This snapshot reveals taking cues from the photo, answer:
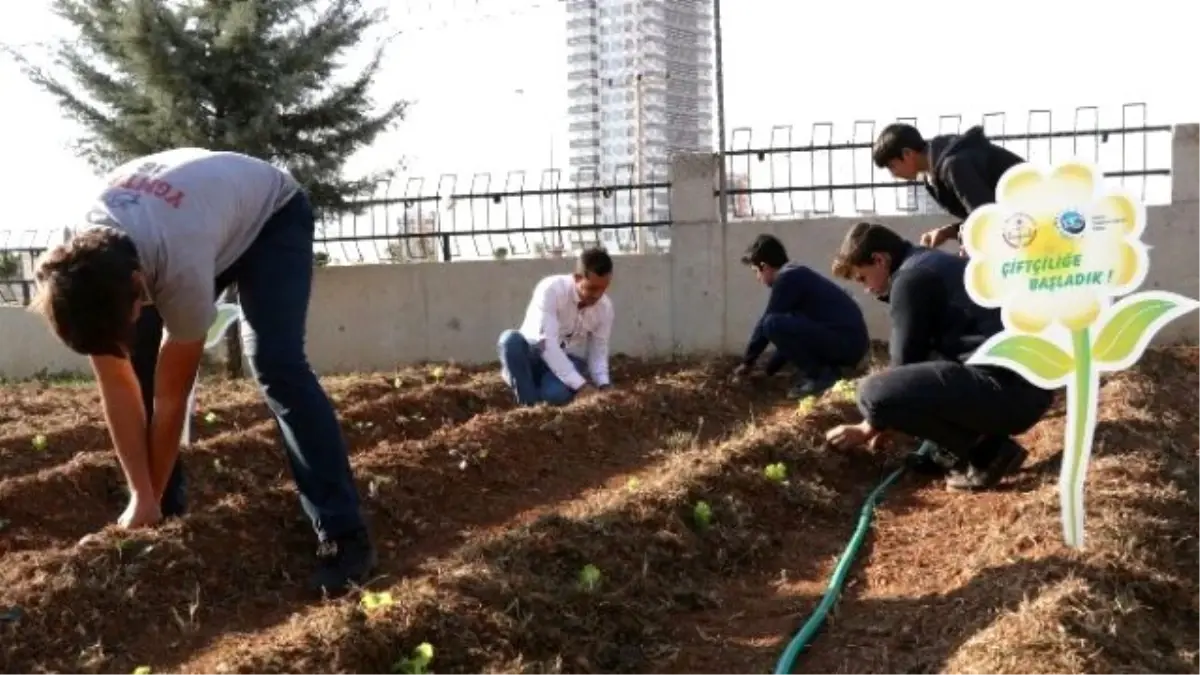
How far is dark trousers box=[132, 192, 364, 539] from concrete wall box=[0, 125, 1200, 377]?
672cm

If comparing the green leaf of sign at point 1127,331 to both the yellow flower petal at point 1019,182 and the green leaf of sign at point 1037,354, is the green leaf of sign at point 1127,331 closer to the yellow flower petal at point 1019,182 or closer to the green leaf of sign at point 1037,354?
the green leaf of sign at point 1037,354

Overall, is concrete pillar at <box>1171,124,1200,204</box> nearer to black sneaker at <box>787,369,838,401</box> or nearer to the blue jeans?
black sneaker at <box>787,369,838,401</box>

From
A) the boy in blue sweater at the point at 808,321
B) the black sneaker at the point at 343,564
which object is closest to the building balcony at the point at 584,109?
the boy in blue sweater at the point at 808,321

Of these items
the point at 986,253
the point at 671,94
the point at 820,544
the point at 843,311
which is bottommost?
the point at 820,544

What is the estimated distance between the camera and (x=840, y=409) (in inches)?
241

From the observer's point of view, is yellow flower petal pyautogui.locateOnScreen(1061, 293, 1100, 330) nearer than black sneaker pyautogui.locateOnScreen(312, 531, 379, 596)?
Yes

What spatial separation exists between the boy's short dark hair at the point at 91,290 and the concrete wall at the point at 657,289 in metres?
7.45

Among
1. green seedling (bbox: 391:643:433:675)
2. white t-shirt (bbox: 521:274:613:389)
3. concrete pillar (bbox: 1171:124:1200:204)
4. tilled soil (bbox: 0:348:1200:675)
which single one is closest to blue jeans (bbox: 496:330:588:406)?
white t-shirt (bbox: 521:274:613:389)

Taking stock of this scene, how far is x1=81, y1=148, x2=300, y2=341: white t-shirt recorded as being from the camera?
10.1 feet

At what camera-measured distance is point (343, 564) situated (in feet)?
11.9

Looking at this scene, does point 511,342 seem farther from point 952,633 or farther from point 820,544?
point 952,633

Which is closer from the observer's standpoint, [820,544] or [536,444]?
[820,544]

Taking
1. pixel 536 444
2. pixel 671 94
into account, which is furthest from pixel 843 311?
pixel 671 94

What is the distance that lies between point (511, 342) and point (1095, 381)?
4.35m
